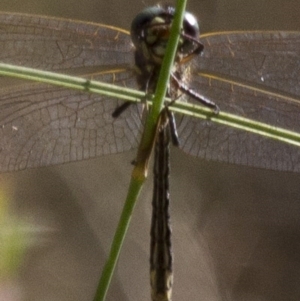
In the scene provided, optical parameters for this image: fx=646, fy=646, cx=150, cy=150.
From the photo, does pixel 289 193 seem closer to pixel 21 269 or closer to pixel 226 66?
pixel 21 269

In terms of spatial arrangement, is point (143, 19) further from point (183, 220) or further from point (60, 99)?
point (183, 220)

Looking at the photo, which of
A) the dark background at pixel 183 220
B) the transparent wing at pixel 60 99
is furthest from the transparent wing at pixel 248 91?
the dark background at pixel 183 220

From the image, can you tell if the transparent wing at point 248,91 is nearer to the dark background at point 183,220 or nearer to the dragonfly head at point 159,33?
the dragonfly head at point 159,33

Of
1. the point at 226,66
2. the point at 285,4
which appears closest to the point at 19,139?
the point at 226,66

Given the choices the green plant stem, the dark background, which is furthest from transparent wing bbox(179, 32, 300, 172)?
the dark background

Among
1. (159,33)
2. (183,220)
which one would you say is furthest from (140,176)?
(183,220)
